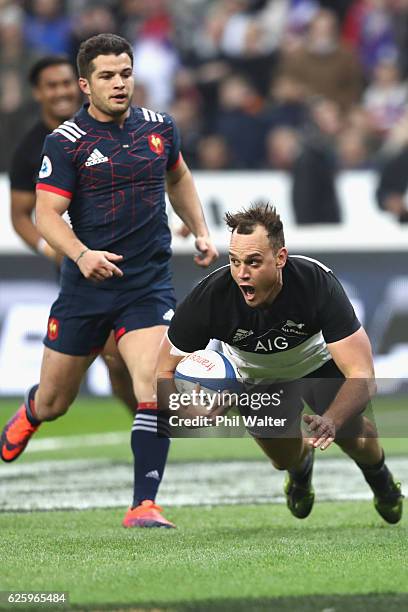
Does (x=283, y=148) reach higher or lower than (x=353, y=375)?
lower

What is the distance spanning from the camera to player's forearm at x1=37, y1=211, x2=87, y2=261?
22.9 feet

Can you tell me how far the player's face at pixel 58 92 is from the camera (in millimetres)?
8844

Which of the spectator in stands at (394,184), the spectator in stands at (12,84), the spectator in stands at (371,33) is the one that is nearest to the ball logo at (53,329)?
the spectator in stands at (394,184)

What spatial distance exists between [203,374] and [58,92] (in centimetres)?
312

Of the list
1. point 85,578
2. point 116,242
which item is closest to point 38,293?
point 116,242

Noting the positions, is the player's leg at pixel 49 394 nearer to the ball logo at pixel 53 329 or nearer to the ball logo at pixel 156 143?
the ball logo at pixel 53 329

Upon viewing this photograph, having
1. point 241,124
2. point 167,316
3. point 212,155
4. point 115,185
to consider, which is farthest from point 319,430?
point 241,124

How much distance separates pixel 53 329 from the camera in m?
7.48

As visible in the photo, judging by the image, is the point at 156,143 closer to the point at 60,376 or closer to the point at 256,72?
the point at 60,376

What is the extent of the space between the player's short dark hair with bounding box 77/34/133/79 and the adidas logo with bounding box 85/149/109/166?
0.40m

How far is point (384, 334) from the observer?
13.6 m

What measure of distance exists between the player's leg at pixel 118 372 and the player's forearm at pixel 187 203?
2.56 feet

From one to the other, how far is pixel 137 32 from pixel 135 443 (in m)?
11.5

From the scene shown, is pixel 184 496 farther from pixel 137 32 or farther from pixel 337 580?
pixel 137 32
